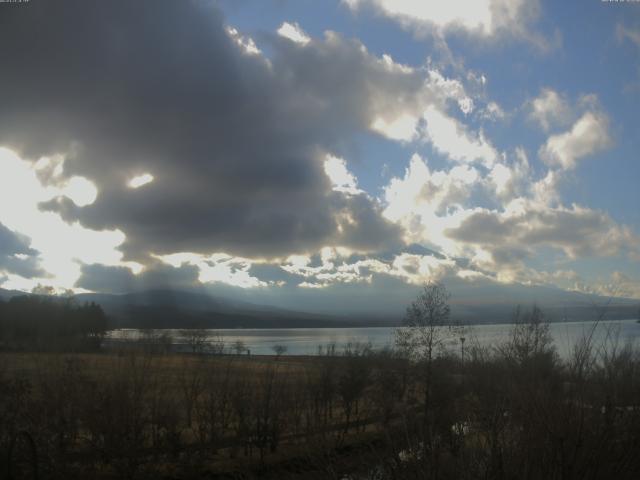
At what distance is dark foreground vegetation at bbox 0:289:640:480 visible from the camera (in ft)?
23.3

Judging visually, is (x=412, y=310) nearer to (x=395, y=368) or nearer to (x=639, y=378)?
(x=395, y=368)

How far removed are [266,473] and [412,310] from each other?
25848 mm

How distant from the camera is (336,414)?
40.7 metres

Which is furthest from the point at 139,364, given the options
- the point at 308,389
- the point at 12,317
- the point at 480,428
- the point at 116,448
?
the point at 12,317

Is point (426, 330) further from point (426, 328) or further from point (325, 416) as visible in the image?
point (325, 416)

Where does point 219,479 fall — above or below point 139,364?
below

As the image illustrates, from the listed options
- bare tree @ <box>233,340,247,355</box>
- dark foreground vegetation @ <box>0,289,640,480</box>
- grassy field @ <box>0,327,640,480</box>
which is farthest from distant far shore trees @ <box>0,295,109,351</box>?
dark foreground vegetation @ <box>0,289,640,480</box>

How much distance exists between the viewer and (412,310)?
49.5 m

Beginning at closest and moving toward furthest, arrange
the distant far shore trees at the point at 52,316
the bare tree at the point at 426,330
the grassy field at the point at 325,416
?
the grassy field at the point at 325,416, the bare tree at the point at 426,330, the distant far shore trees at the point at 52,316

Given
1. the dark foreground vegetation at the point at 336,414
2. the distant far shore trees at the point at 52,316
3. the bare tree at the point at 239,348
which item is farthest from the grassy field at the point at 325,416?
the distant far shore trees at the point at 52,316

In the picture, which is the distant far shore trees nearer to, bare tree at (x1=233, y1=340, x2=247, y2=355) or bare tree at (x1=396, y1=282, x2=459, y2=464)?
bare tree at (x1=233, y1=340, x2=247, y2=355)

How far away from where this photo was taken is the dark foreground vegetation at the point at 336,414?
7.11 metres

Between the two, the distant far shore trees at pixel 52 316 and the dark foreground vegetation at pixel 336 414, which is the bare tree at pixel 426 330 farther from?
the distant far shore trees at pixel 52 316

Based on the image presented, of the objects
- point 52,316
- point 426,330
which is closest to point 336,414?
point 426,330
